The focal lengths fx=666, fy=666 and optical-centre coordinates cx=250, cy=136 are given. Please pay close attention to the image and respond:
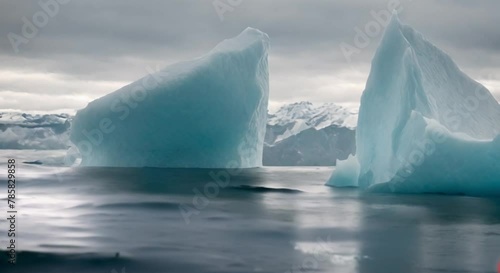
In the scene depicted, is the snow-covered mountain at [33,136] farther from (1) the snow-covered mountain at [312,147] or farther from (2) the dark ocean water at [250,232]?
Result: (2) the dark ocean water at [250,232]

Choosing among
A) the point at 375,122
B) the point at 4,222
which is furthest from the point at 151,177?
the point at 4,222

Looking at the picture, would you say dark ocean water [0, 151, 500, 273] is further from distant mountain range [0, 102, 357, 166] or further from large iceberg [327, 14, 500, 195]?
distant mountain range [0, 102, 357, 166]

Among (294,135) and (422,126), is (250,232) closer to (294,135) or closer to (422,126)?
(422,126)

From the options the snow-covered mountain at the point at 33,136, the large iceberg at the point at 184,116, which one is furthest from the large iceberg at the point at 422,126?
the snow-covered mountain at the point at 33,136

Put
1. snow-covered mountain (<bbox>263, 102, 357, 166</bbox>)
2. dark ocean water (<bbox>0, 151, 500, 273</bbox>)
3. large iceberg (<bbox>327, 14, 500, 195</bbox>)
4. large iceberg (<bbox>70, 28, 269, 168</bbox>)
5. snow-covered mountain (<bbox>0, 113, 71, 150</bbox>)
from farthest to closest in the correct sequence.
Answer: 1. snow-covered mountain (<bbox>0, 113, 71, 150</bbox>)
2. snow-covered mountain (<bbox>263, 102, 357, 166</bbox>)
3. large iceberg (<bbox>70, 28, 269, 168</bbox>)
4. large iceberg (<bbox>327, 14, 500, 195</bbox>)
5. dark ocean water (<bbox>0, 151, 500, 273</bbox>)

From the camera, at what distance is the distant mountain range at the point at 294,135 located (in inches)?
4146

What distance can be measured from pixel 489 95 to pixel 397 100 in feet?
15.6

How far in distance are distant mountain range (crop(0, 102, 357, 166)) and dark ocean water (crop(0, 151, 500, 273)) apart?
6157cm

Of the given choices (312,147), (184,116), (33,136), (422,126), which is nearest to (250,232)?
(422,126)

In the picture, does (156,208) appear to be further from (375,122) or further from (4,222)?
(375,122)

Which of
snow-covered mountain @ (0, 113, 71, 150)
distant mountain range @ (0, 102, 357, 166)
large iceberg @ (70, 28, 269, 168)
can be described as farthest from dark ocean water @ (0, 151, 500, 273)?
snow-covered mountain @ (0, 113, 71, 150)

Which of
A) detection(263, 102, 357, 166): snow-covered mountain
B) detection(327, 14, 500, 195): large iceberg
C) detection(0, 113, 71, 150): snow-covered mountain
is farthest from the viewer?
detection(0, 113, 71, 150): snow-covered mountain

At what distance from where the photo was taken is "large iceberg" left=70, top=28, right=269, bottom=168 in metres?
42.8

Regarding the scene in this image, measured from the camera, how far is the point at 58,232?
1506 centimetres
